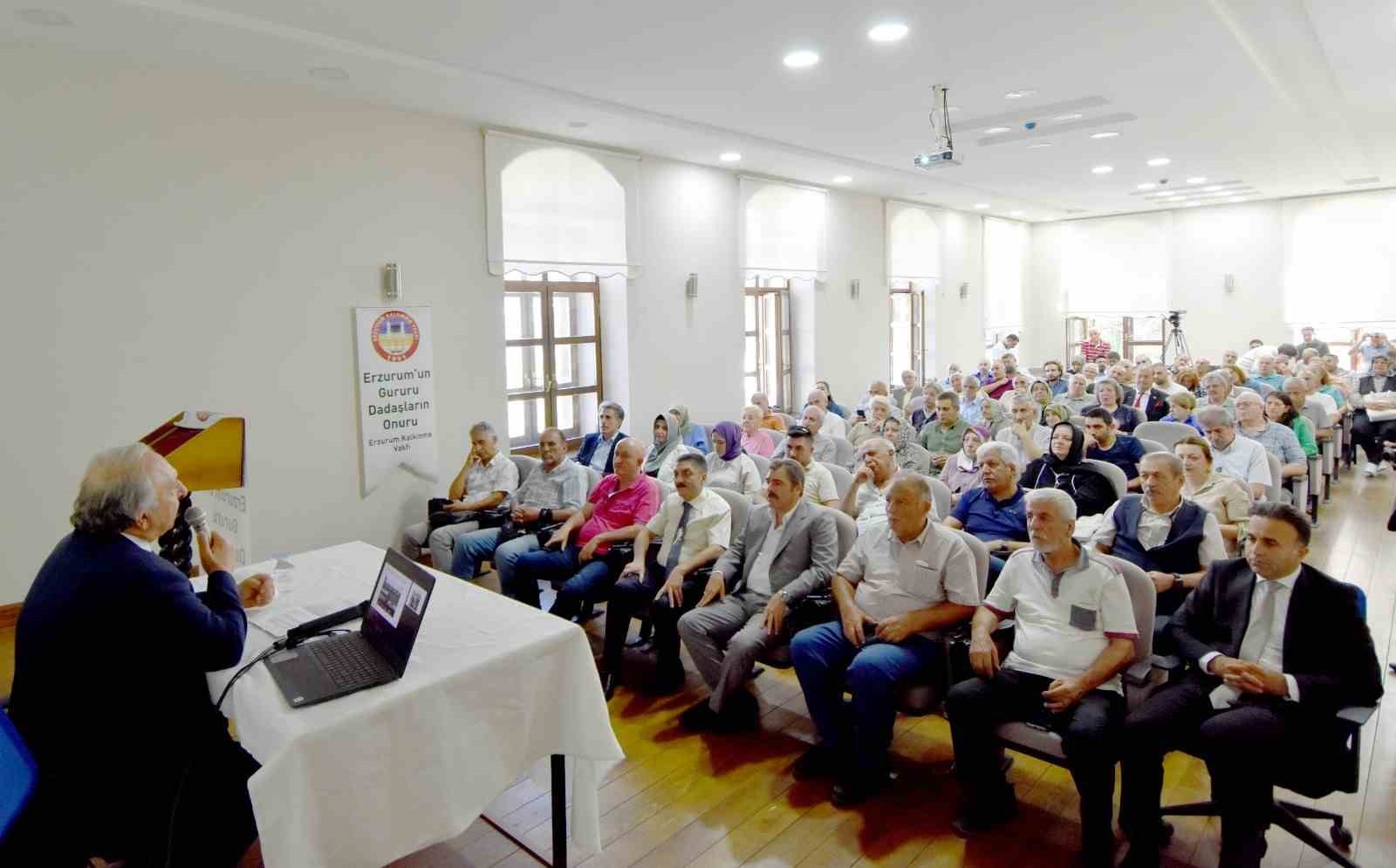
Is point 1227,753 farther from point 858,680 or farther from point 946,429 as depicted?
point 946,429

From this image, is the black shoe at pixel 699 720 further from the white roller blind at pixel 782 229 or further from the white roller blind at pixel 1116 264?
the white roller blind at pixel 1116 264

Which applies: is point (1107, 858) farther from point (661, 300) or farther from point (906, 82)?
point (661, 300)

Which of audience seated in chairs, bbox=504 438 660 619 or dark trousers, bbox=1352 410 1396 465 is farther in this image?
dark trousers, bbox=1352 410 1396 465

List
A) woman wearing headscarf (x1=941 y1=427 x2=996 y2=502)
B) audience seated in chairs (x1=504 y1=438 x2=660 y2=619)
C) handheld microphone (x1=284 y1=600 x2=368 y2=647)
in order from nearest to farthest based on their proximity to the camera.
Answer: handheld microphone (x1=284 y1=600 x2=368 y2=647)
audience seated in chairs (x1=504 y1=438 x2=660 y2=619)
woman wearing headscarf (x1=941 y1=427 x2=996 y2=502)

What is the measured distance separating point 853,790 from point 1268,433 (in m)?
4.50

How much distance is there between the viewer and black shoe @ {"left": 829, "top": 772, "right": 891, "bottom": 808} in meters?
3.19

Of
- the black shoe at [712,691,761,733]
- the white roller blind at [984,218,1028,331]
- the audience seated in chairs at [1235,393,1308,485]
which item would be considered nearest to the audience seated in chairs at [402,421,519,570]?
the black shoe at [712,691,761,733]

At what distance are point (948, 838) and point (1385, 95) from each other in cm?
748

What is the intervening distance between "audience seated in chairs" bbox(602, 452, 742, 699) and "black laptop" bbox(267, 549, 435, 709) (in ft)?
5.81

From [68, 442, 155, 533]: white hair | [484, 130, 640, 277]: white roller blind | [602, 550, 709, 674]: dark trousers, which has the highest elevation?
[484, 130, 640, 277]: white roller blind

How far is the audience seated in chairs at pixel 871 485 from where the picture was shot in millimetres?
4848

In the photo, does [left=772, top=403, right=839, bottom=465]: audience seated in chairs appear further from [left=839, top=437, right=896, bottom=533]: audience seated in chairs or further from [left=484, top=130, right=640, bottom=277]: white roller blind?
[left=484, top=130, right=640, bottom=277]: white roller blind

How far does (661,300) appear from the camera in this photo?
8.48 meters

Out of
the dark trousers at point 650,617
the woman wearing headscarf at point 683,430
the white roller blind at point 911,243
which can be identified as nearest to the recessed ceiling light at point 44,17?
the dark trousers at point 650,617
